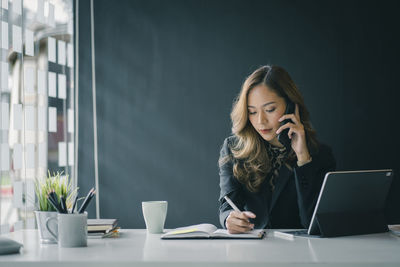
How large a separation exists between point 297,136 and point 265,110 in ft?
0.92

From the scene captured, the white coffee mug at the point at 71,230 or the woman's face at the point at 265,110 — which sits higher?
the woman's face at the point at 265,110

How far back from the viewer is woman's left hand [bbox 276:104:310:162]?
208cm

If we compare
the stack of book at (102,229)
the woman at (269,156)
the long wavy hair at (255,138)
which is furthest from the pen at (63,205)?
the long wavy hair at (255,138)

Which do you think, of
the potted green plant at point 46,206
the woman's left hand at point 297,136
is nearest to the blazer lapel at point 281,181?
the woman's left hand at point 297,136

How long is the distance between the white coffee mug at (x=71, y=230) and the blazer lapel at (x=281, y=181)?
3.73 feet

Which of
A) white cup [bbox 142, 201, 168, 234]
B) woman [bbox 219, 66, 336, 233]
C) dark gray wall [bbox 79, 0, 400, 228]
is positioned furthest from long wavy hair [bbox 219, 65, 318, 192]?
white cup [bbox 142, 201, 168, 234]

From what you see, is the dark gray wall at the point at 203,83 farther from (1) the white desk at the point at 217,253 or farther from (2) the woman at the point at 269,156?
(1) the white desk at the point at 217,253

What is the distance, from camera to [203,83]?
2.92m

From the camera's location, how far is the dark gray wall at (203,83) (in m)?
2.78

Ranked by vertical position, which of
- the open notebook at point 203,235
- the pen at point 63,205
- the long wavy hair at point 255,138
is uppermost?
the long wavy hair at point 255,138

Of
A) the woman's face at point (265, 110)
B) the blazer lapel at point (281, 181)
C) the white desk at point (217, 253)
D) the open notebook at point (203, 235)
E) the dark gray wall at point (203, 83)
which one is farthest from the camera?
the dark gray wall at point (203, 83)

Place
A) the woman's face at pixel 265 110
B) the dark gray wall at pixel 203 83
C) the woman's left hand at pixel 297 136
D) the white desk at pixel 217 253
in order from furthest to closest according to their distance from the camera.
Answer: the dark gray wall at pixel 203 83, the woman's face at pixel 265 110, the woman's left hand at pixel 297 136, the white desk at pixel 217 253

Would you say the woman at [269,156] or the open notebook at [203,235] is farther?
the woman at [269,156]

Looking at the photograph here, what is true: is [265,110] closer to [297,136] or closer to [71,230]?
[297,136]
